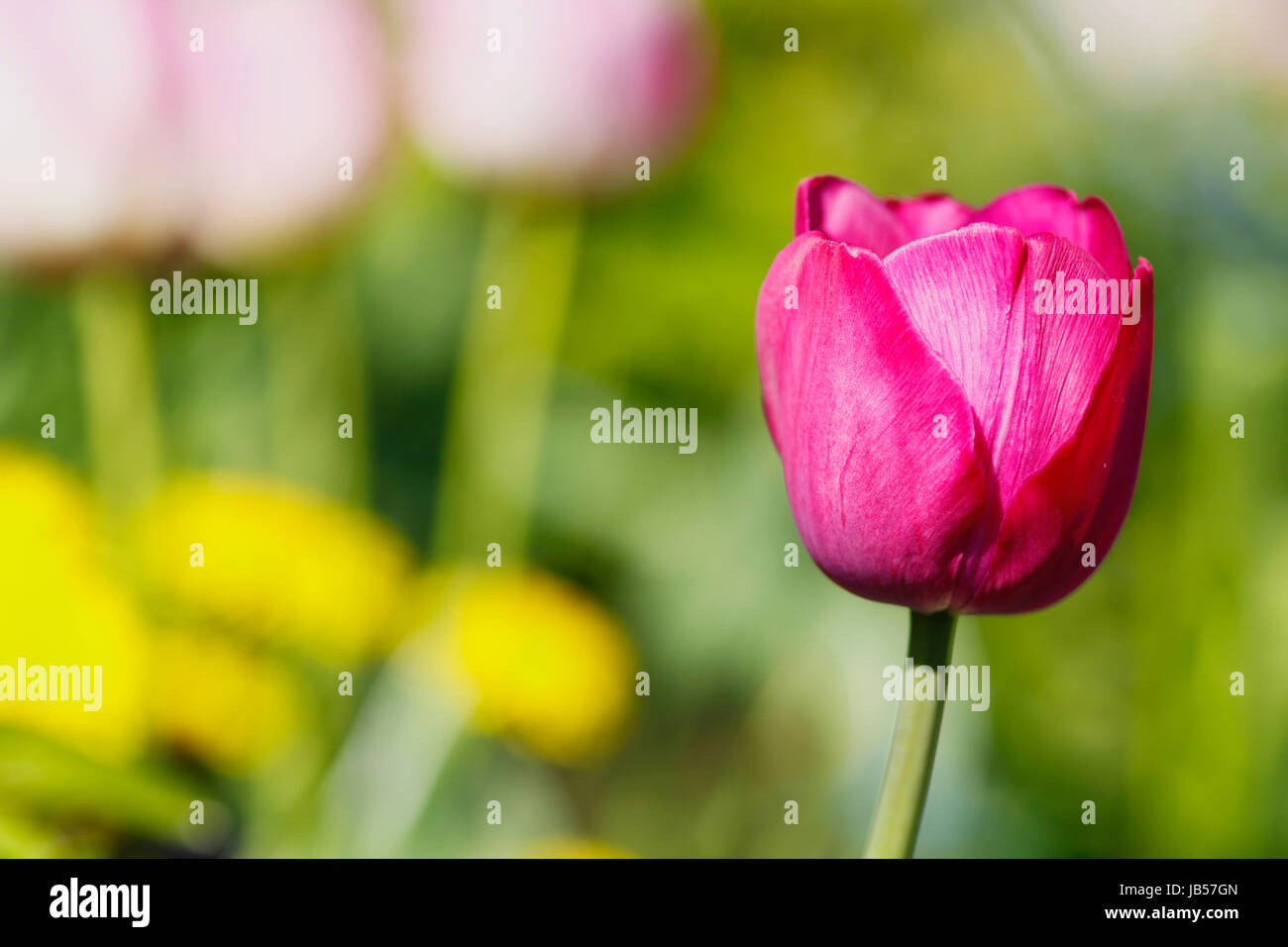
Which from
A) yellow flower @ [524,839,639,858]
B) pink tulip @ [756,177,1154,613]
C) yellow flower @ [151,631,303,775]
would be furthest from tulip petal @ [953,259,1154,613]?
yellow flower @ [151,631,303,775]

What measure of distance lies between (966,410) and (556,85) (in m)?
0.37

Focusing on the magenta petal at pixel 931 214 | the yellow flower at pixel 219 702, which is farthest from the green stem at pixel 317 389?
the magenta petal at pixel 931 214

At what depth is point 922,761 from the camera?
0.75 ft

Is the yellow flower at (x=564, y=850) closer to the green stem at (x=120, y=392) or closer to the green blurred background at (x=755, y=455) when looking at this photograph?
the green blurred background at (x=755, y=455)

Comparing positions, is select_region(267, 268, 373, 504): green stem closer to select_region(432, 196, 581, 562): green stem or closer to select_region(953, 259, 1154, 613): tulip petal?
select_region(432, 196, 581, 562): green stem

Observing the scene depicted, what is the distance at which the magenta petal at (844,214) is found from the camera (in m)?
0.26

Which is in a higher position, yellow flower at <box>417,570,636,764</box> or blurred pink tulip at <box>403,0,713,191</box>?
blurred pink tulip at <box>403,0,713,191</box>

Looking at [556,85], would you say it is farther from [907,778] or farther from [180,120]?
[907,778]

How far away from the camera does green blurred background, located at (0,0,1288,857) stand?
2.02 feet

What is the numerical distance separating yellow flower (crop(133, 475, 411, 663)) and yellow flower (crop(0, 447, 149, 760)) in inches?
2.0

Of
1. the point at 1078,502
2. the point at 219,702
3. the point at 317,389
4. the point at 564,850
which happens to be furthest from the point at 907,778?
the point at 317,389
